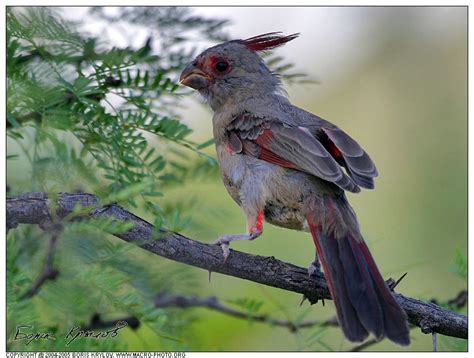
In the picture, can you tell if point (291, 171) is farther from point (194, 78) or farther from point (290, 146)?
point (194, 78)

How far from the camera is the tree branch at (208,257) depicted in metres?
2.40

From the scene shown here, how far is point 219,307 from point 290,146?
81 cm

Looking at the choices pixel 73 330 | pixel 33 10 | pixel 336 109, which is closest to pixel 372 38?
pixel 336 109

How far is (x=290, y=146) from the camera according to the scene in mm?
3443

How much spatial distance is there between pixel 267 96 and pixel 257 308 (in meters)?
1.24

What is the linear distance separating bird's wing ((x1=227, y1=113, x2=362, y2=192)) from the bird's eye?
397mm

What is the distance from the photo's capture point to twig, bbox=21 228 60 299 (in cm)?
246

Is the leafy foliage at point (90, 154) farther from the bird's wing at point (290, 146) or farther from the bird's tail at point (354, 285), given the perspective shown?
the bird's tail at point (354, 285)

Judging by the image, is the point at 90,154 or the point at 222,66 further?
the point at 222,66

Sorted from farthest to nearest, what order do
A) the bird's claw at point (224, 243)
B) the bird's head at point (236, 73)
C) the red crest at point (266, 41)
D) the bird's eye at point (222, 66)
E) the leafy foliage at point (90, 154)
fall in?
Answer: the bird's eye at point (222, 66)
the bird's head at point (236, 73)
the red crest at point (266, 41)
the bird's claw at point (224, 243)
the leafy foliage at point (90, 154)

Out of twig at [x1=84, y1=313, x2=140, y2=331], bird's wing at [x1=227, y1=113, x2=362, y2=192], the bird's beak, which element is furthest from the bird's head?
twig at [x1=84, y1=313, x2=140, y2=331]

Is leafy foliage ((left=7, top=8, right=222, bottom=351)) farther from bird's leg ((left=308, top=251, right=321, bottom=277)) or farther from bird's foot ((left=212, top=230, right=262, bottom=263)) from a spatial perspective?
bird's leg ((left=308, top=251, right=321, bottom=277))

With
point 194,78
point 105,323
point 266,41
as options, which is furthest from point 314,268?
point 266,41

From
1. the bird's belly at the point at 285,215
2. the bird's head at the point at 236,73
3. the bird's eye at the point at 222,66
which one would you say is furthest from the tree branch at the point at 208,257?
the bird's eye at the point at 222,66
